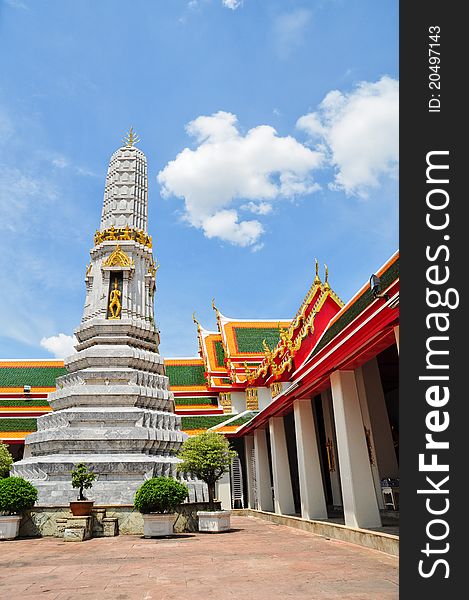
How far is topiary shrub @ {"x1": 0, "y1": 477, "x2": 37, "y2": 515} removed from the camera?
38.4ft

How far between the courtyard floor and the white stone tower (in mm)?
4114

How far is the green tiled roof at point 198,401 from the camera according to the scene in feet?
83.8

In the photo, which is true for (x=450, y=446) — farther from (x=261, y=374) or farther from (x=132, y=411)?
(x=261, y=374)

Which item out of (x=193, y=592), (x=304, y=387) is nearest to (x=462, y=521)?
Answer: (x=193, y=592)

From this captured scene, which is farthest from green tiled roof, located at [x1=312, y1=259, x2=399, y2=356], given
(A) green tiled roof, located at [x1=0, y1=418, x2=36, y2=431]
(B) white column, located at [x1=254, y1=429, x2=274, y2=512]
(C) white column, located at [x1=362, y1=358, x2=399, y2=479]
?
(A) green tiled roof, located at [x1=0, y1=418, x2=36, y2=431]

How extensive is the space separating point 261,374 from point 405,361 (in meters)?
19.2

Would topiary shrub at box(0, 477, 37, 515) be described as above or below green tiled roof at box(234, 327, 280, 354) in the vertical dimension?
below

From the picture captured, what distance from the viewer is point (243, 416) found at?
2333 centimetres

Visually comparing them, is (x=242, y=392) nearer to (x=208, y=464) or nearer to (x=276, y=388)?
(x=276, y=388)

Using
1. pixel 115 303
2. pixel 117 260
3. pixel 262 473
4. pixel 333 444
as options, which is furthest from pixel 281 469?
pixel 117 260

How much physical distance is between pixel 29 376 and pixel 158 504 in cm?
1868

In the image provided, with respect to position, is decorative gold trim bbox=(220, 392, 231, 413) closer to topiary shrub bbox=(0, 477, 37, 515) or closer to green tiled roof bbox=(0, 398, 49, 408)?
green tiled roof bbox=(0, 398, 49, 408)

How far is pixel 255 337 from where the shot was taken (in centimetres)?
2928

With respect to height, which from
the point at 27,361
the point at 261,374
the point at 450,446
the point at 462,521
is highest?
the point at 27,361
